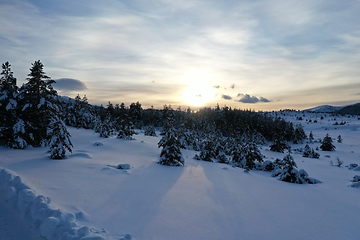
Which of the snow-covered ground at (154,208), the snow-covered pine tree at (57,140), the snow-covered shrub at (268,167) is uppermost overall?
the snow-covered pine tree at (57,140)

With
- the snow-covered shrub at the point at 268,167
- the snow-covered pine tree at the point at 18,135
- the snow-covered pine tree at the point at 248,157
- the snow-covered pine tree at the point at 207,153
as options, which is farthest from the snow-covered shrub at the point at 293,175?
the snow-covered pine tree at the point at 18,135

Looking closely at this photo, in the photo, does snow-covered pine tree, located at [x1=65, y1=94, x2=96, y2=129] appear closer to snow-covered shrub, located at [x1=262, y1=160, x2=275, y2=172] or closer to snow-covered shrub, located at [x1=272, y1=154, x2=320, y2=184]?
snow-covered shrub, located at [x1=262, y1=160, x2=275, y2=172]

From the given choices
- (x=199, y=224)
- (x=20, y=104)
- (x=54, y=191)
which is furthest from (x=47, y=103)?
(x=199, y=224)

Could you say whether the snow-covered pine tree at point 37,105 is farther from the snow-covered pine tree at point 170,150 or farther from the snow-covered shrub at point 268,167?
the snow-covered shrub at point 268,167

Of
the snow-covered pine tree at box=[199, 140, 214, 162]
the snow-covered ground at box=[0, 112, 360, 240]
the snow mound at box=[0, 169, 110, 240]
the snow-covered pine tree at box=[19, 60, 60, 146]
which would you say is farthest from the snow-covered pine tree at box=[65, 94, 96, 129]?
the snow mound at box=[0, 169, 110, 240]

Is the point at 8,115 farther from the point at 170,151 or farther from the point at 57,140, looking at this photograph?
the point at 170,151

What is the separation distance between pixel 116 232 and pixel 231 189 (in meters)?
7.56

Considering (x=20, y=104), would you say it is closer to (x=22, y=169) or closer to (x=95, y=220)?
(x=22, y=169)

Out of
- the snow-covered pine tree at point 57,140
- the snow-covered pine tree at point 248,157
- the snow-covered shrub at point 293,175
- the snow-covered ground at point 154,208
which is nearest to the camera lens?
the snow-covered ground at point 154,208

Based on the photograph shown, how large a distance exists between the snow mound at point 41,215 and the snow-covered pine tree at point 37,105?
13.6 metres

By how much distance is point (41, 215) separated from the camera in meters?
7.29

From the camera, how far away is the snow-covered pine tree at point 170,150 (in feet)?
62.3

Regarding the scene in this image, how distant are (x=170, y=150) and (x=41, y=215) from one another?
12.3 m

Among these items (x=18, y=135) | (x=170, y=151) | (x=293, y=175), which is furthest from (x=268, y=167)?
(x=18, y=135)
